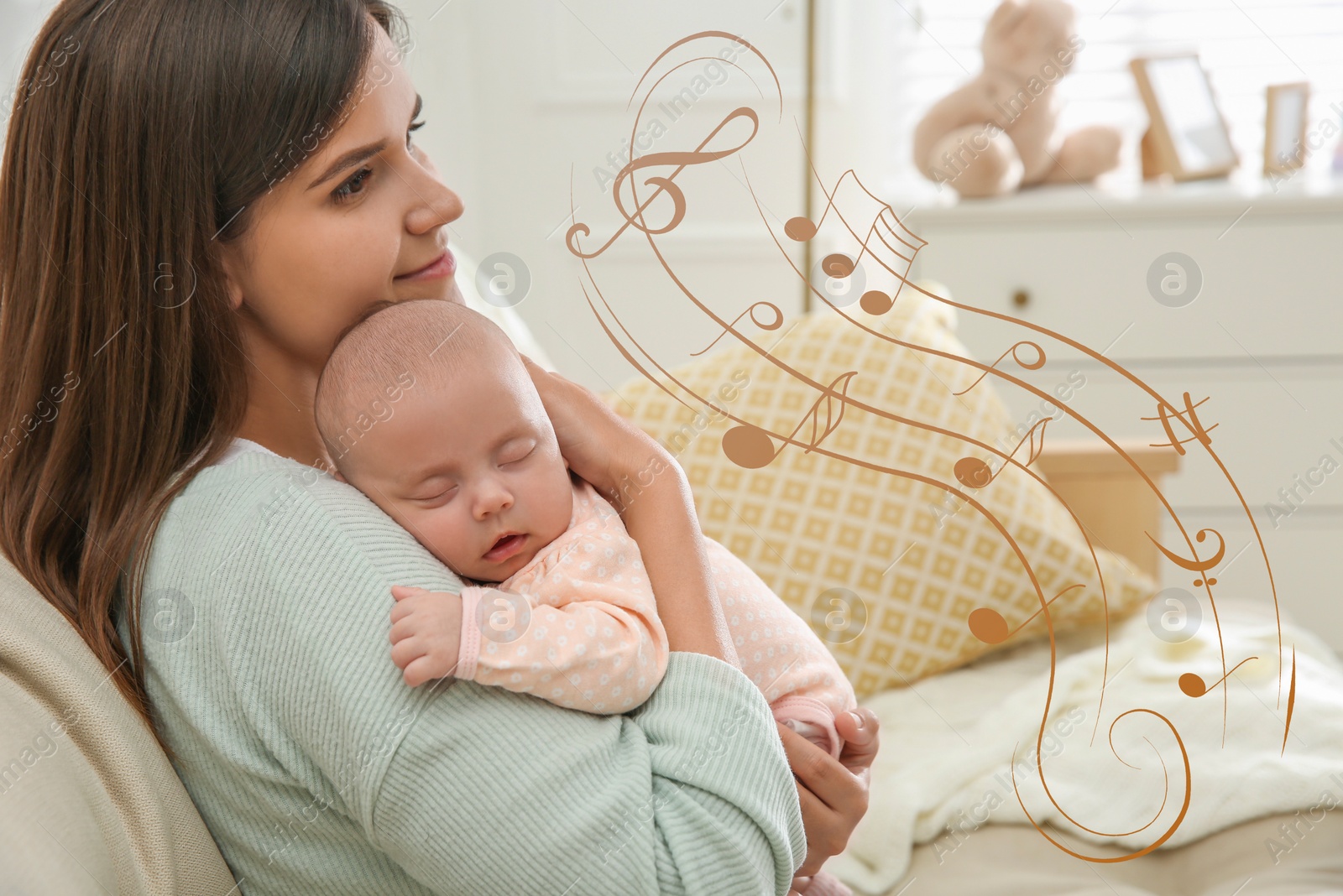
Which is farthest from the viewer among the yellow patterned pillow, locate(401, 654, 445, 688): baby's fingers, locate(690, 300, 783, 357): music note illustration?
the yellow patterned pillow

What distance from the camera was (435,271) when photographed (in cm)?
88

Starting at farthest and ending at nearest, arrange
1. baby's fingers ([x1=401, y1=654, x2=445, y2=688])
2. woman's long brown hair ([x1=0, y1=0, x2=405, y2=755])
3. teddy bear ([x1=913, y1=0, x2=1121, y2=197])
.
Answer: teddy bear ([x1=913, y1=0, x2=1121, y2=197]) < woman's long brown hair ([x1=0, y1=0, x2=405, y2=755]) < baby's fingers ([x1=401, y1=654, x2=445, y2=688])

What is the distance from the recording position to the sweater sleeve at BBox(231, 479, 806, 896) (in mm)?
683

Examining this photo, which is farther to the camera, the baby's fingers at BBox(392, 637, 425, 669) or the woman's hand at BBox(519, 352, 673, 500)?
the woman's hand at BBox(519, 352, 673, 500)

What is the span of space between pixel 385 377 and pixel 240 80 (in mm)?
235

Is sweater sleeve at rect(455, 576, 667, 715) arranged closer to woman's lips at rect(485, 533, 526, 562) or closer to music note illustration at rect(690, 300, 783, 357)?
woman's lips at rect(485, 533, 526, 562)

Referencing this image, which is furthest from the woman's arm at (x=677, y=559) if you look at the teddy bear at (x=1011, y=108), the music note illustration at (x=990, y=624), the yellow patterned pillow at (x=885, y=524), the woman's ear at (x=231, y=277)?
the teddy bear at (x=1011, y=108)

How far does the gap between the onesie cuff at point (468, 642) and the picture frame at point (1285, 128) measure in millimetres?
2522

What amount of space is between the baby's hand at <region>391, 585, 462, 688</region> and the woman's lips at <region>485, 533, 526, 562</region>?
94mm

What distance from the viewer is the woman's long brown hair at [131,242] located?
0.78m

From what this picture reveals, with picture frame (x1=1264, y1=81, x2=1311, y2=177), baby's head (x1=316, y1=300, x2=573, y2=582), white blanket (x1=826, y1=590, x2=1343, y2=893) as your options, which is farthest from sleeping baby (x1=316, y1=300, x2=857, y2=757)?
picture frame (x1=1264, y1=81, x2=1311, y2=177)

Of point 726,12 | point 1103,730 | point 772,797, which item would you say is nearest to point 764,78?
point 726,12

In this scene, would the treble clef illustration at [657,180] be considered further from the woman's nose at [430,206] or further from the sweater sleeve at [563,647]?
the sweater sleeve at [563,647]

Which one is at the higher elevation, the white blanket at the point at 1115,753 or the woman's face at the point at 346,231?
the woman's face at the point at 346,231
